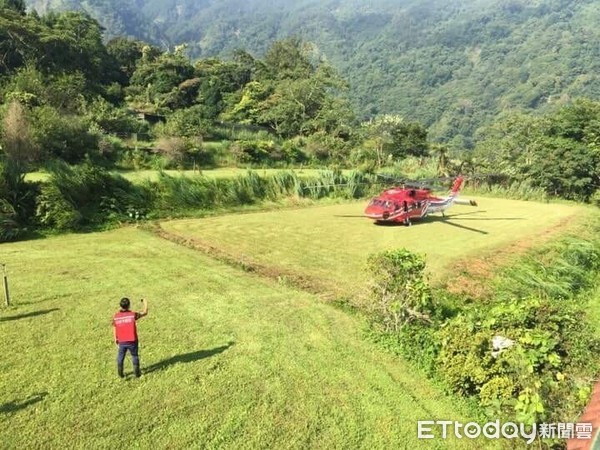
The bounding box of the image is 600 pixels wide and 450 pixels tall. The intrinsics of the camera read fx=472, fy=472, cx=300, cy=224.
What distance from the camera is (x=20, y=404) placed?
6.64m

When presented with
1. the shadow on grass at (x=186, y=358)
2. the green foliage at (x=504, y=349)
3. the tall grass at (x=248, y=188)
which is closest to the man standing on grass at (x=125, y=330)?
the shadow on grass at (x=186, y=358)

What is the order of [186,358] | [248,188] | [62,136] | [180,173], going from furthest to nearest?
[62,136], [180,173], [248,188], [186,358]

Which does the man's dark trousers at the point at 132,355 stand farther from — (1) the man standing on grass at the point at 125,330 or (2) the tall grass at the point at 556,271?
(2) the tall grass at the point at 556,271

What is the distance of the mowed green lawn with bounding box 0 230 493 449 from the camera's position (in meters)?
6.43

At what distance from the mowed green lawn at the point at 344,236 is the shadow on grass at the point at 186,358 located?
478 centimetres

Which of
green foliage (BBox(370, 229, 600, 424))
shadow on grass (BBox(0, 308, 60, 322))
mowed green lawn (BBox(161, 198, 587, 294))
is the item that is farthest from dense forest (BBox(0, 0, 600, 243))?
green foliage (BBox(370, 229, 600, 424))

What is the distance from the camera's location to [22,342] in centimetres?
836

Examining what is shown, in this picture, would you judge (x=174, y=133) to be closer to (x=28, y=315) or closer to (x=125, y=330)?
(x=28, y=315)

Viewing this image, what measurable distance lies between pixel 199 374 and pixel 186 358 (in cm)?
60

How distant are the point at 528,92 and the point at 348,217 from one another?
182m

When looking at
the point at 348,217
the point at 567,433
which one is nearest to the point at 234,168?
the point at 348,217

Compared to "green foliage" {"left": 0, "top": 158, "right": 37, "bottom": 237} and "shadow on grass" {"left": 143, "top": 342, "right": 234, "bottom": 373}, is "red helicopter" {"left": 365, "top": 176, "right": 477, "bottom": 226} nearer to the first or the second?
"shadow on grass" {"left": 143, "top": 342, "right": 234, "bottom": 373}

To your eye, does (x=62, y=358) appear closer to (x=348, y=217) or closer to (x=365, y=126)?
(x=348, y=217)

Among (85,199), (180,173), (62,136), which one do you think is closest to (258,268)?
(85,199)
